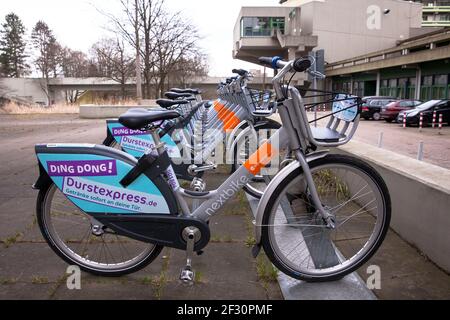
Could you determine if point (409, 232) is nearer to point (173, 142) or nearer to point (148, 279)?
point (148, 279)

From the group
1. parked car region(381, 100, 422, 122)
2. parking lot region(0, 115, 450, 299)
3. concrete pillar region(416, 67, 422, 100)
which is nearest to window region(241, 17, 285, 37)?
concrete pillar region(416, 67, 422, 100)

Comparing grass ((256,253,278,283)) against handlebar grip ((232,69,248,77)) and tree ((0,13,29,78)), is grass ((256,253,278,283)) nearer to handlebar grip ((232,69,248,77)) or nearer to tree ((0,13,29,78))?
handlebar grip ((232,69,248,77))

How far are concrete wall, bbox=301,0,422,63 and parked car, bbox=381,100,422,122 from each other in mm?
32854

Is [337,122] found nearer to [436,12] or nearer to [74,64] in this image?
[74,64]

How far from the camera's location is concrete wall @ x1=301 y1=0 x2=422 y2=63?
5684cm

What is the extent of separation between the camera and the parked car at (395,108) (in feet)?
81.3

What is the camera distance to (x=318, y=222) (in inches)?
112

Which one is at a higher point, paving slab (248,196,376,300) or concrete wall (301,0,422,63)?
concrete wall (301,0,422,63)

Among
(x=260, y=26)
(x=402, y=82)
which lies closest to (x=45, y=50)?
(x=260, y=26)

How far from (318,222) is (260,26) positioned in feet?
184
